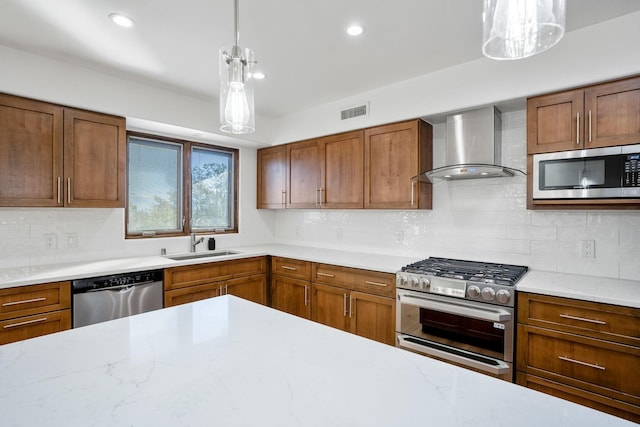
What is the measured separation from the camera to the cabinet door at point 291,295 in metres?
3.37

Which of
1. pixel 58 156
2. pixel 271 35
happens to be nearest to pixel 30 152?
pixel 58 156

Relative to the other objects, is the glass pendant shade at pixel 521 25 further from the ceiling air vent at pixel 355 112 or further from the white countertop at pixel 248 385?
the ceiling air vent at pixel 355 112

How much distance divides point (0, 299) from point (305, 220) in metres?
2.89

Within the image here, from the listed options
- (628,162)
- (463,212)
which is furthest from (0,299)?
(628,162)

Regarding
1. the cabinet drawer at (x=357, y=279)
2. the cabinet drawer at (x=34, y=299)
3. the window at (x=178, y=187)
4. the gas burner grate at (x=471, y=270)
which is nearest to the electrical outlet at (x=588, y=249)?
the gas burner grate at (x=471, y=270)

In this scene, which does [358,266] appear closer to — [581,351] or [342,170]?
[342,170]

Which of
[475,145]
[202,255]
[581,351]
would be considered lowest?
[581,351]

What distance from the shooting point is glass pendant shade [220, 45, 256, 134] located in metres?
1.26

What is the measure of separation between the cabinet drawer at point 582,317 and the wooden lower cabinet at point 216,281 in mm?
2522

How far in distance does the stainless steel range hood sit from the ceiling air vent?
2.65ft

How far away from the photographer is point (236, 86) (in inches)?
50.2

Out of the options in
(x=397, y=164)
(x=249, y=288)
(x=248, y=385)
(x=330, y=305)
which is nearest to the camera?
(x=248, y=385)

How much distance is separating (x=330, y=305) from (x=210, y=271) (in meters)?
1.23

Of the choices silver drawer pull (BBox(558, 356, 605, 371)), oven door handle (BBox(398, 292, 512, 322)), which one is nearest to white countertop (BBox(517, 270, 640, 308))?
oven door handle (BBox(398, 292, 512, 322))
